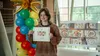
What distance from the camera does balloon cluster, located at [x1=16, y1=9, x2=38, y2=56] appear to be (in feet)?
9.17

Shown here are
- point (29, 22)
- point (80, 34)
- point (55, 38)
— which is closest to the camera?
point (55, 38)

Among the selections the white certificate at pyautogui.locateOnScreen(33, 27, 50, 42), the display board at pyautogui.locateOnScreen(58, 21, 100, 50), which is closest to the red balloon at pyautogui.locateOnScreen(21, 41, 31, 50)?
the white certificate at pyautogui.locateOnScreen(33, 27, 50, 42)

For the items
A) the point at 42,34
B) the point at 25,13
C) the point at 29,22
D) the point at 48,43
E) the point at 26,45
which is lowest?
the point at 26,45

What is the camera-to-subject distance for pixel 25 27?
9.22ft

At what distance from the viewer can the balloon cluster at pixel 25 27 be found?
9.17 ft

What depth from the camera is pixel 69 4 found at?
16.0ft

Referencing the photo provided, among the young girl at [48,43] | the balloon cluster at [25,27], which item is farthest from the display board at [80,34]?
the young girl at [48,43]

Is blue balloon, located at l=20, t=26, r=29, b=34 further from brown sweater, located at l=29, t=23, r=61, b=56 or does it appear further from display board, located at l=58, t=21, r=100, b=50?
display board, located at l=58, t=21, r=100, b=50

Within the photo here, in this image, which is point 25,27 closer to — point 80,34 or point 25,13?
point 25,13

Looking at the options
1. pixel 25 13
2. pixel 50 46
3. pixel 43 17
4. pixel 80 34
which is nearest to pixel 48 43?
pixel 50 46

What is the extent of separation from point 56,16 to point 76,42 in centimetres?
110

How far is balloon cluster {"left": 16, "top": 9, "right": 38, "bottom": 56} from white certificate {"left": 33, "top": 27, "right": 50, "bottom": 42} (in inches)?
13.2

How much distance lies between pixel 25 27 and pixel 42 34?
0.47m

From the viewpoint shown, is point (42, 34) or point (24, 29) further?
point (24, 29)
